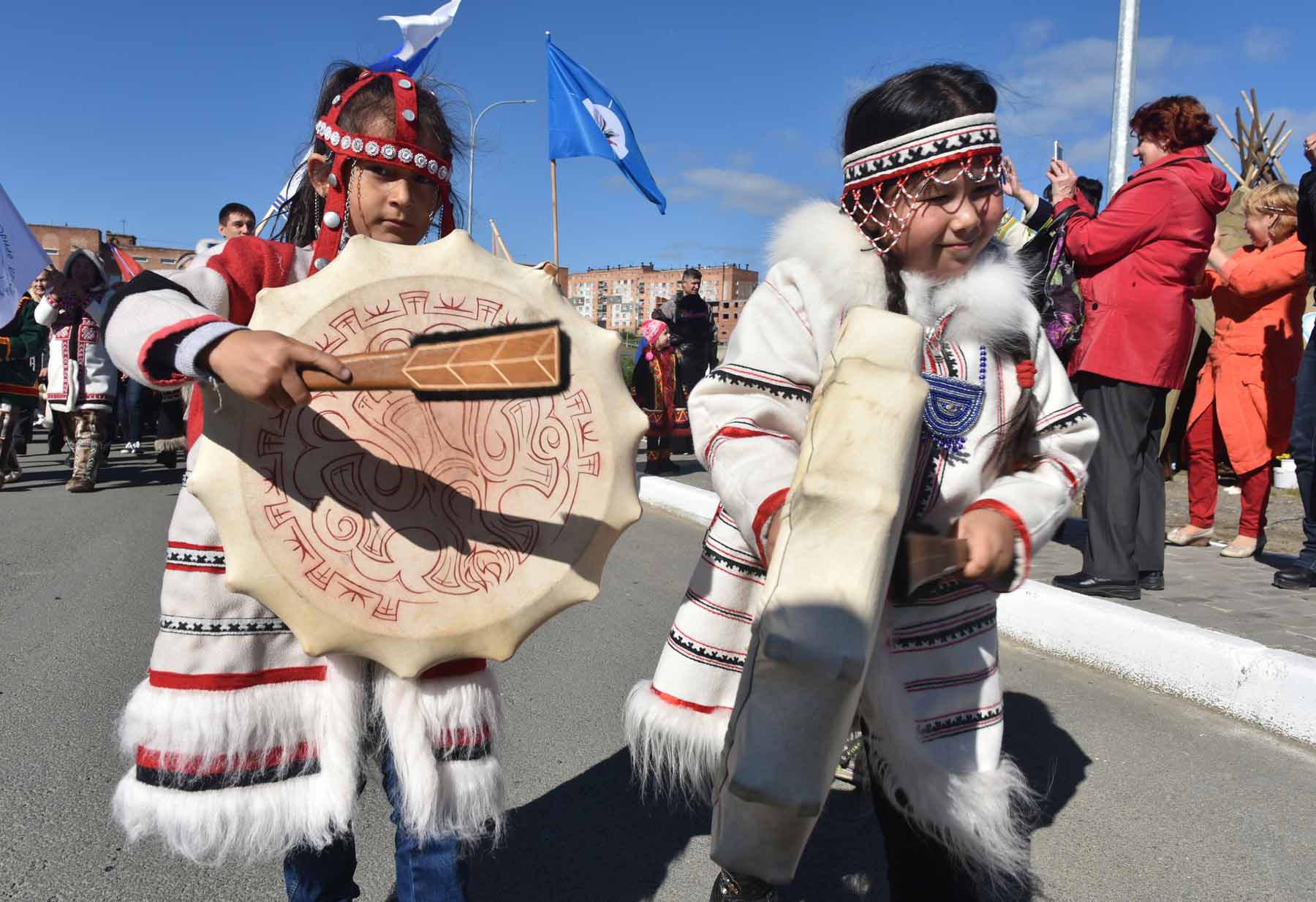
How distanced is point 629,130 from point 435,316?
861cm

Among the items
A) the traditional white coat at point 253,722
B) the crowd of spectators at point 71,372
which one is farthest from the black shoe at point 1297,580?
the crowd of spectators at point 71,372

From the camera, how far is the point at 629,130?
9656mm

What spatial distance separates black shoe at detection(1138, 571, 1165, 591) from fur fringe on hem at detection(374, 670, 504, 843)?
3972 mm

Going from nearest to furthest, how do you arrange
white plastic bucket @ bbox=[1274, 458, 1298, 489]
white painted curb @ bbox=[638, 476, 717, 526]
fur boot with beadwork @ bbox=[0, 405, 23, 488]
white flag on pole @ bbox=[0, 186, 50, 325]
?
white flag on pole @ bbox=[0, 186, 50, 325]
white painted curb @ bbox=[638, 476, 717, 526]
fur boot with beadwork @ bbox=[0, 405, 23, 488]
white plastic bucket @ bbox=[1274, 458, 1298, 489]

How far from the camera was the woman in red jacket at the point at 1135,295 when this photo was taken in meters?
4.36

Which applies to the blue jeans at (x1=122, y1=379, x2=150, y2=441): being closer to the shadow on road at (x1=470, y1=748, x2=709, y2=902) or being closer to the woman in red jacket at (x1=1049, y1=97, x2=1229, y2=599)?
the shadow on road at (x1=470, y1=748, x2=709, y2=902)

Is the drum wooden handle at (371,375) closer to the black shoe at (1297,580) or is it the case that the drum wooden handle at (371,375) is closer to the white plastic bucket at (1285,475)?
the black shoe at (1297,580)

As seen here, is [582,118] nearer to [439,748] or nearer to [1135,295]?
[1135,295]

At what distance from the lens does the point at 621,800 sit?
2.68 m

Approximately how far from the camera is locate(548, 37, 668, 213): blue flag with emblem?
904 cm

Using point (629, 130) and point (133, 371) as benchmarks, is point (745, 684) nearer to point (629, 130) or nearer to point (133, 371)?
point (133, 371)

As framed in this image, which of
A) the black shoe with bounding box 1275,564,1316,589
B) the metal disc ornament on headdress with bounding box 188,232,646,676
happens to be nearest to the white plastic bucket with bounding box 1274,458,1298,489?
the black shoe with bounding box 1275,564,1316,589

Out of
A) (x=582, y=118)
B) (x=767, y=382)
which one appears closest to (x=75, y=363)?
(x=582, y=118)

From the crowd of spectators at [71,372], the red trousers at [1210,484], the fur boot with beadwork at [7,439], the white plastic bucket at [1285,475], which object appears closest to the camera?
the red trousers at [1210,484]
